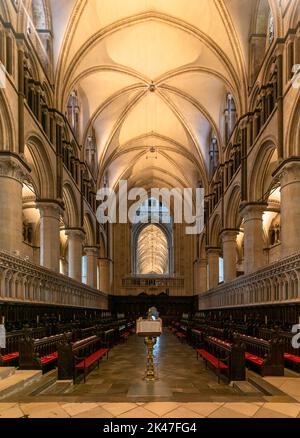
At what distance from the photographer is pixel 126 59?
23.3 m

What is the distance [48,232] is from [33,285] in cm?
479

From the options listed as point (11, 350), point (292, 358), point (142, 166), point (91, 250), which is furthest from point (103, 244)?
point (292, 358)

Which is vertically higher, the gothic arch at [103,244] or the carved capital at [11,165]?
the carved capital at [11,165]

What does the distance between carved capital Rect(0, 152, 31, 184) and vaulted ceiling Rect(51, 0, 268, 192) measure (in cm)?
734

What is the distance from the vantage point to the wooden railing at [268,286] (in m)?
12.1

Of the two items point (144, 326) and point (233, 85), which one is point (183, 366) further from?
point (233, 85)

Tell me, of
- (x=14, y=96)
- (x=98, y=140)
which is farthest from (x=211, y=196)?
(x=14, y=96)

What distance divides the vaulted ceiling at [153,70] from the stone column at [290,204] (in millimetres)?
7173

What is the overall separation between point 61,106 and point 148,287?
75.4ft

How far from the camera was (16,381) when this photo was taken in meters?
7.04

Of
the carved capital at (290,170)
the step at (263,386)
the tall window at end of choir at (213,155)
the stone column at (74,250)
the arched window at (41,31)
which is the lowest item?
the step at (263,386)

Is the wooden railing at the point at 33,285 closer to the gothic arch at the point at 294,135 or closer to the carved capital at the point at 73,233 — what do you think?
the carved capital at the point at 73,233

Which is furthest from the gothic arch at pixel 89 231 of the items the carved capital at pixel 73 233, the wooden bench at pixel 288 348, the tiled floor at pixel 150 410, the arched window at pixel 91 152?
the tiled floor at pixel 150 410

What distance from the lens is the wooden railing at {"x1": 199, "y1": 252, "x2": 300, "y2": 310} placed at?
12.1 metres
